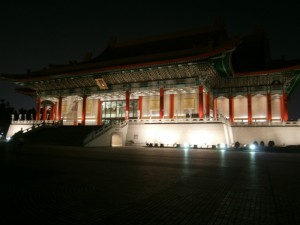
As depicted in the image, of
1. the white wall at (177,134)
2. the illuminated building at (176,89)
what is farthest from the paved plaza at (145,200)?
the illuminated building at (176,89)

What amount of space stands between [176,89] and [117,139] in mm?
10010

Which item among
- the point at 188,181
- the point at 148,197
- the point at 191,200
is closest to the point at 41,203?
the point at 148,197

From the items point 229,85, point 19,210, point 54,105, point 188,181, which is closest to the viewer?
point 19,210

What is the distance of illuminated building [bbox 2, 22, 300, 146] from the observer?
2966 centimetres

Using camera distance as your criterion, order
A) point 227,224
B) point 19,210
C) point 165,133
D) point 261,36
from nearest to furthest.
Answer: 1. point 227,224
2. point 19,210
3. point 165,133
4. point 261,36

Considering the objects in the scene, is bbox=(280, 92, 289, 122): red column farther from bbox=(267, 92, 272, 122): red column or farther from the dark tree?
the dark tree

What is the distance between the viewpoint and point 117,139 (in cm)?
3192

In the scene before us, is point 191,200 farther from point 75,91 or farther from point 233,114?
point 75,91

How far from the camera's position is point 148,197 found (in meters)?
5.95

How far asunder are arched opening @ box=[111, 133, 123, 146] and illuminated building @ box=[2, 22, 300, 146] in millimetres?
147

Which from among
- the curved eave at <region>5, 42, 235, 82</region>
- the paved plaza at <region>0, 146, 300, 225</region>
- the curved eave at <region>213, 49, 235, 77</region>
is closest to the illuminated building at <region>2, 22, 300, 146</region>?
the curved eave at <region>213, 49, 235, 77</region>

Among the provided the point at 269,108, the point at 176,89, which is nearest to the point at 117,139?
the point at 176,89

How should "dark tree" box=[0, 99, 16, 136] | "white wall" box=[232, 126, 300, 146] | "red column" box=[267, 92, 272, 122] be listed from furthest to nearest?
"dark tree" box=[0, 99, 16, 136] → "red column" box=[267, 92, 272, 122] → "white wall" box=[232, 126, 300, 146]

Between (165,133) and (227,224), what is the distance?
2614 cm
